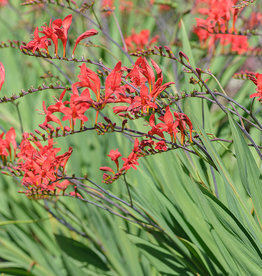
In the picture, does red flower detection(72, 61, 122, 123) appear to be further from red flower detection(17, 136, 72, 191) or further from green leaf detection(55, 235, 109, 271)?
green leaf detection(55, 235, 109, 271)

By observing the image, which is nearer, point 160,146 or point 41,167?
point 160,146

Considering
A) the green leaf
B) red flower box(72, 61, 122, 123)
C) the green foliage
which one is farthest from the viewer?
the green leaf

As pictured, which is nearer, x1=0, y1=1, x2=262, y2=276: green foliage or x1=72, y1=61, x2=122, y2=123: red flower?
x1=72, y1=61, x2=122, y2=123: red flower

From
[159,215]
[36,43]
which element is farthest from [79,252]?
[36,43]

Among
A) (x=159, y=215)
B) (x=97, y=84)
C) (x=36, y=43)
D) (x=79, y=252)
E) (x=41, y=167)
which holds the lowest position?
(x=79, y=252)

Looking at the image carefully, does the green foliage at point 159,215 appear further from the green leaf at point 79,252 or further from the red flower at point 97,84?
the red flower at point 97,84

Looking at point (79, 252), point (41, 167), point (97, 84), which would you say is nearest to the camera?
point (97, 84)

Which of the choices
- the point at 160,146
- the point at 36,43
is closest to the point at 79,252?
the point at 160,146

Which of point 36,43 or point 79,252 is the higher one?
point 36,43

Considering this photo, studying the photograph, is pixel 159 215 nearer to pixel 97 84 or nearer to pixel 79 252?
pixel 79 252

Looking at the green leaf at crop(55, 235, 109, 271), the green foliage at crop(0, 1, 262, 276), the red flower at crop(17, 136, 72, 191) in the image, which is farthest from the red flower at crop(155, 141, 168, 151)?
the green leaf at crop(55, 235, 109, 271)

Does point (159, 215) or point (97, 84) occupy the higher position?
point (97, 84)

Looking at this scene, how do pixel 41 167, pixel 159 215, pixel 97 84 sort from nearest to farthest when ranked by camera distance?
pixel 97 84, pixel 41 167, pixel 159 215

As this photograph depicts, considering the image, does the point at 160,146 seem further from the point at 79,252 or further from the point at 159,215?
the point at 79,252
